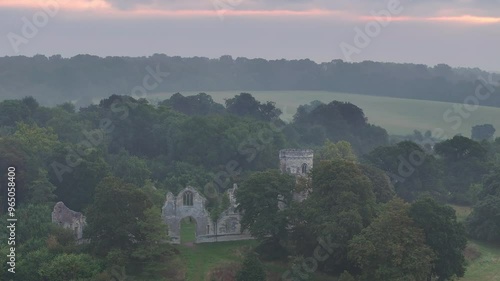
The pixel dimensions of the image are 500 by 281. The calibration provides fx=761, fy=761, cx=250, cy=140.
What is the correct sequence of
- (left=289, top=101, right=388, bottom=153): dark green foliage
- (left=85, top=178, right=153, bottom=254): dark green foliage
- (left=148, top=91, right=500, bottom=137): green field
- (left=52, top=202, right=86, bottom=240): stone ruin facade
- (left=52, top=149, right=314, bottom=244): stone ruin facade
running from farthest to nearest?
(left=148, top=91, right=500, bottom=137): green field
(left=289, top=101, right=388, bottom=153): dark green foliage
(left=52, top=149, right=314, bottom=244): stone ruin facade
(left=52, top=202, right=86, bottom=240): stone ruin facade
(left=85, top=178, right=153, bottom=254): dark green foliage

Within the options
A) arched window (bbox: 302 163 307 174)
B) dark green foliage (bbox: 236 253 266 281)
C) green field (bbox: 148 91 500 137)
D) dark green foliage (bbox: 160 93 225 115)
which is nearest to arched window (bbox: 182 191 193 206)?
arched window (bbox: 302 163 307 174)

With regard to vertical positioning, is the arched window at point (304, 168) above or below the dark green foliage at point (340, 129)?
below

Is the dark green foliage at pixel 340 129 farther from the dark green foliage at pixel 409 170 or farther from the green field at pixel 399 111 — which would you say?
the dark green foliage at pixel 409 170

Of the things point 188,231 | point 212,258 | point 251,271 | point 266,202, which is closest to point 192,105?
point 188,231

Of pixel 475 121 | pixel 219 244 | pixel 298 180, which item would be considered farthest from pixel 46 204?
pixel 475 121

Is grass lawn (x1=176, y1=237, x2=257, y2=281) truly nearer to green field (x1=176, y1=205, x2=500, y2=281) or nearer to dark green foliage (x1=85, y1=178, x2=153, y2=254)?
green field (x1=176, y1=205, x2=500, y2=281)

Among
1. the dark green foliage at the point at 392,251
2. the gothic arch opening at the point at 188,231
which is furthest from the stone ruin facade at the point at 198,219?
the dark green foliage at the point at 392,251

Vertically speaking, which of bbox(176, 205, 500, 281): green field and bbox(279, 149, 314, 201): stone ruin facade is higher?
bbox(279, 149, 314, 201): stone ruin facade
